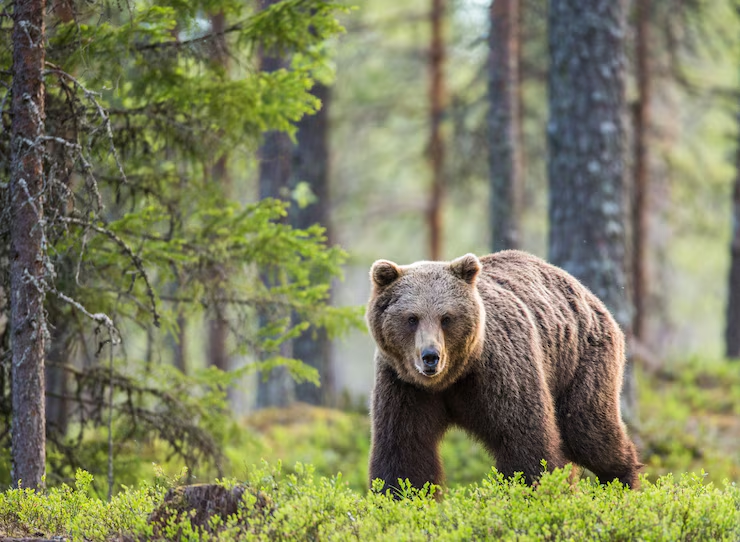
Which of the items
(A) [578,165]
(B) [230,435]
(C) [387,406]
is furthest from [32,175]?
(A) [578,165]

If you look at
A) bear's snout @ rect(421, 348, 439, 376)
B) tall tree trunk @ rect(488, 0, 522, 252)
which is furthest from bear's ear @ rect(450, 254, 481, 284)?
tall tree trunk @ rect(488, 0, 522, 252)

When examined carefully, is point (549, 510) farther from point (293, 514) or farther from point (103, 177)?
point (103, 177)

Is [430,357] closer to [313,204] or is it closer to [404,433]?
[404,433]

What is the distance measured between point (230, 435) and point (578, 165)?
555 cm

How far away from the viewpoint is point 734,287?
1766 centimetres

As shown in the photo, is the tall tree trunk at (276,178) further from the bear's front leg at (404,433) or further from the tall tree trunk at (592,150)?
the bear's front leg at (404,433)

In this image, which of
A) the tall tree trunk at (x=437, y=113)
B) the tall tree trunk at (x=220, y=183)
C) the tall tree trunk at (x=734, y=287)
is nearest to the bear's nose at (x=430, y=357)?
the tall tree trunk at (x=220, y=183)

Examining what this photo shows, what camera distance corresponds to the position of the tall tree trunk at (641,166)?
17.8 meters

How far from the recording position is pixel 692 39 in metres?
18.7

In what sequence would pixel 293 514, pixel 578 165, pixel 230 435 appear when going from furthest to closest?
pixel 578 165
pixel 230 435
pixel 293 514

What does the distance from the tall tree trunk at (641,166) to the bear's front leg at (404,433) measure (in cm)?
1234

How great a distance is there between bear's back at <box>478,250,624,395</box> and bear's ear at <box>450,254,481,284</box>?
343mm

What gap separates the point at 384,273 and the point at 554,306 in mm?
1565

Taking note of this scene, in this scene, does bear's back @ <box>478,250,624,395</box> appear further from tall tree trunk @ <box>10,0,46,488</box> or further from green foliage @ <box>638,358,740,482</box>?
tall tree trunk @ <box>10,0,46,488</box>
